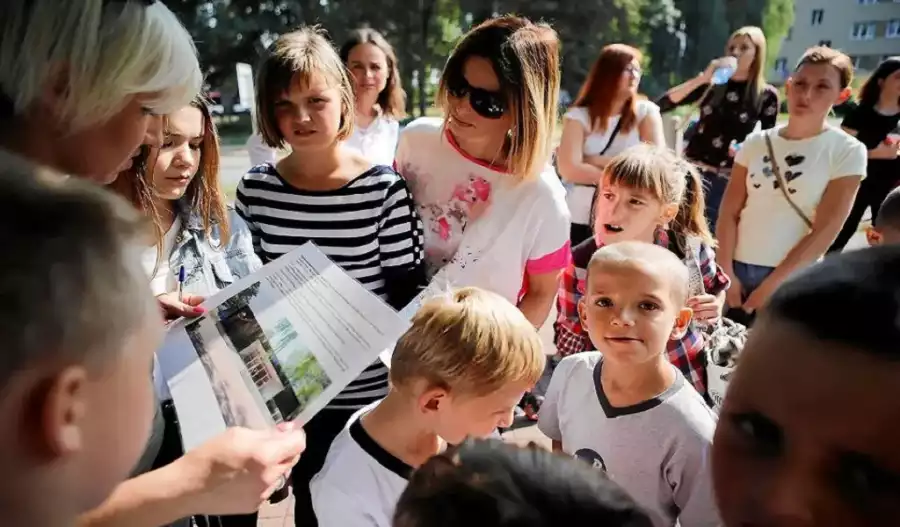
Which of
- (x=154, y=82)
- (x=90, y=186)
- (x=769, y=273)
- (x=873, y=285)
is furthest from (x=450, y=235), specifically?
(x=769, y=273)

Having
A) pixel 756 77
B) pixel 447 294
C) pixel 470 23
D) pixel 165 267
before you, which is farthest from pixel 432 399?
pixel 470 23

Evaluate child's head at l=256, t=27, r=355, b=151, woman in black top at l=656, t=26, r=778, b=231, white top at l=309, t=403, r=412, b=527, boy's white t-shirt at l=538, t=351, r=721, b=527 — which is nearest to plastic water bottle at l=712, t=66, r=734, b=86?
woman in black top at l=656, t=26, r=778, b=231

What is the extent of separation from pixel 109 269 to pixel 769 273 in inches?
116

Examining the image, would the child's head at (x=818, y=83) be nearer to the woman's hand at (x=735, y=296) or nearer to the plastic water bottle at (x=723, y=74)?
the woman's hand at (x=735, y=296)

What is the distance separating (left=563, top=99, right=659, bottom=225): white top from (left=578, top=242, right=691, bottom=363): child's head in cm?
198

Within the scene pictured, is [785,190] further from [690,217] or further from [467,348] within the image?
[467,348]

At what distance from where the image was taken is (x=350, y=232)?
186cm

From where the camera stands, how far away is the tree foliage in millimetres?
19922

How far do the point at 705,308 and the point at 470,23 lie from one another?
48.8ft

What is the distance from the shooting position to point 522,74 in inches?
69.9

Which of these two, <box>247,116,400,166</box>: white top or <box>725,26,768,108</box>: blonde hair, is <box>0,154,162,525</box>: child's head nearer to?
<box>247,116,400,166</box>: white top

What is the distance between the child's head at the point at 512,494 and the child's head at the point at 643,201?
4.55 ft

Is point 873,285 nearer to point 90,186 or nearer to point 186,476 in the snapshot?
point 90,186

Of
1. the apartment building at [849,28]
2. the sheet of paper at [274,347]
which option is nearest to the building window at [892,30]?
the apartment building at [849,28]
